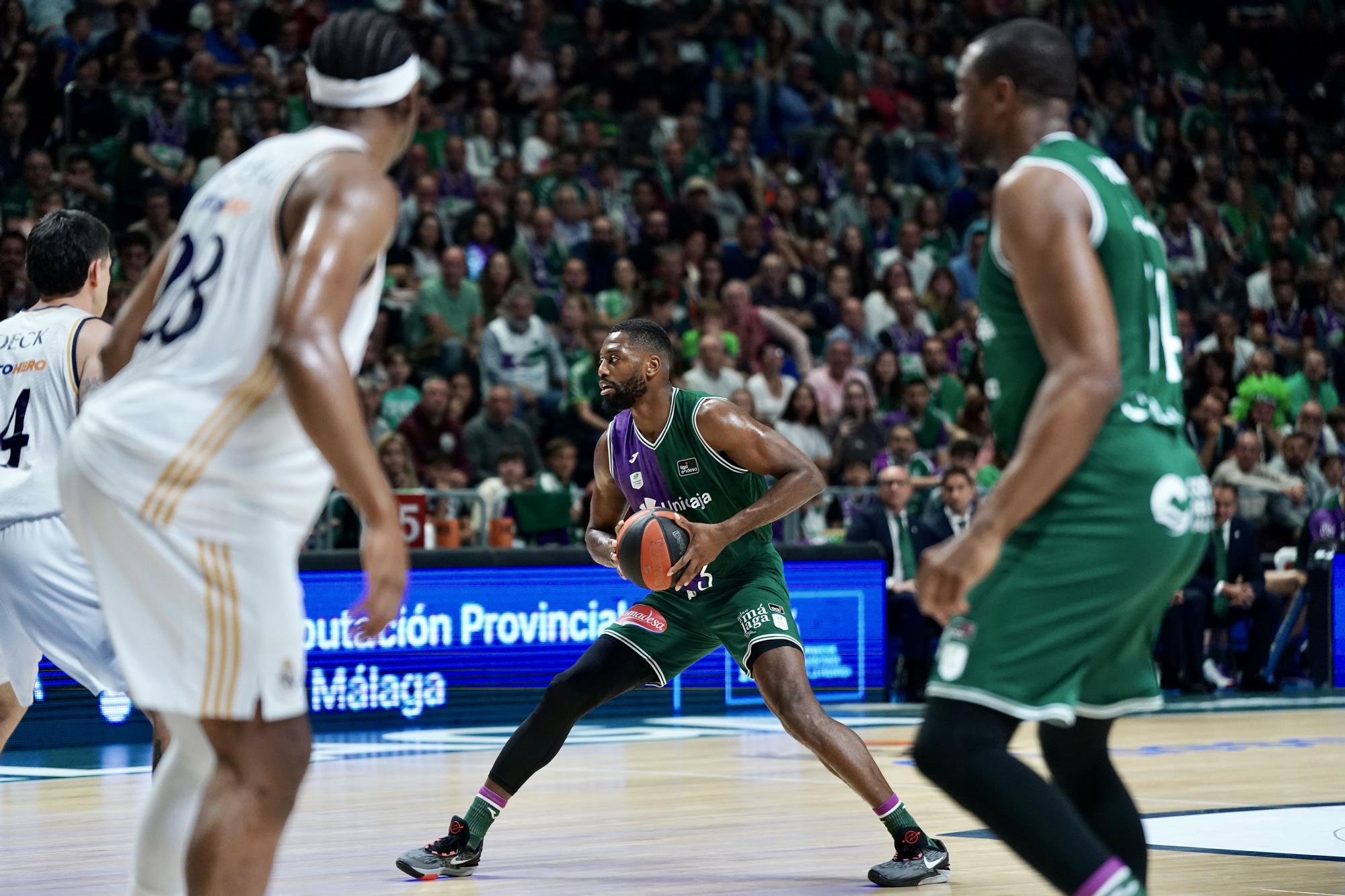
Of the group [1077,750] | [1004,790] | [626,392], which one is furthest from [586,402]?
[1004,790]

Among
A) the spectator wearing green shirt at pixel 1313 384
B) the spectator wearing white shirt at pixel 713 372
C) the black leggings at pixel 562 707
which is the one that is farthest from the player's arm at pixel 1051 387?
the spectator wearing green shirt at pixel 1313 384

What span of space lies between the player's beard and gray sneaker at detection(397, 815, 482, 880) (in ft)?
5.37

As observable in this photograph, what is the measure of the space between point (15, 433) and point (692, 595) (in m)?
2.43

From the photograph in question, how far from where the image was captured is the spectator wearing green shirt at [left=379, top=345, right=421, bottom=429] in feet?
46.0

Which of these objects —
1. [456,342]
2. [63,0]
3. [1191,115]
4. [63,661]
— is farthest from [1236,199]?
[63,661]

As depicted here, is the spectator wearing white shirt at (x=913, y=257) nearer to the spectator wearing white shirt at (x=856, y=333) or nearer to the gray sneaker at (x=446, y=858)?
the spectator wearing white shirt at (x=856, y=333)

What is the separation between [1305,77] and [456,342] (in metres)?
14.5

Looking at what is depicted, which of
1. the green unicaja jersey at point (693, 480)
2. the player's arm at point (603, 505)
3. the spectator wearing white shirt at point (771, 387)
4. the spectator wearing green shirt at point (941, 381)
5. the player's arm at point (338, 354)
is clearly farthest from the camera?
the spectator wearing green shirt at point (941, 381)

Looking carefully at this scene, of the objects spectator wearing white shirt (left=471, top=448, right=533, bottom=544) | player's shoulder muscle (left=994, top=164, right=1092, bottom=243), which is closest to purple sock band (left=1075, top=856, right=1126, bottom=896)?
player's shoulder muscle (left=994, top=164, right=1092, bottom=243)

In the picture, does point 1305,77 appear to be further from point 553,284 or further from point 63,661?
point 63,661

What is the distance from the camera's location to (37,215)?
13609mm

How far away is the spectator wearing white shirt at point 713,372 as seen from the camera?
14.6m

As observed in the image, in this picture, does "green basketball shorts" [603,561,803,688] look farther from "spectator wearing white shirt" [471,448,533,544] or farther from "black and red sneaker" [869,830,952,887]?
"spectator wearing white shirt" [471,448,533,544]

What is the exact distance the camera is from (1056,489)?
342cm
